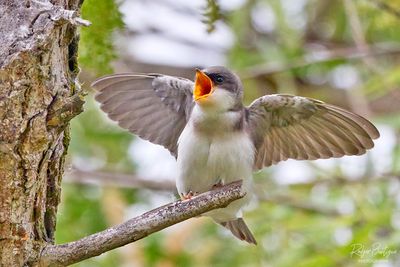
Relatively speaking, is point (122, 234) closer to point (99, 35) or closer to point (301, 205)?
point (99, 35)

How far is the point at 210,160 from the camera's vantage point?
3.00m

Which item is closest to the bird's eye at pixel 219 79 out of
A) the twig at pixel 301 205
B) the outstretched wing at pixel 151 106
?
the outstretched wing at pixel 151 106

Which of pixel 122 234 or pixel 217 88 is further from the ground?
pixel 217 88

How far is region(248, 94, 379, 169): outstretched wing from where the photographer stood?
3162 millimetres

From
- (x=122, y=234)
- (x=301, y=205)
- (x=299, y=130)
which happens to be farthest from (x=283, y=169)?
(x=122, y=234)

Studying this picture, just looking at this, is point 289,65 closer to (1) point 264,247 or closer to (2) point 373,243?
(1) point 264,247

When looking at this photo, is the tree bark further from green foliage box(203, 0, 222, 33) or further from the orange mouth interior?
the orange mouth interior

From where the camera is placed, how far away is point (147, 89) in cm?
343

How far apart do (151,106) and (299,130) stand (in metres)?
0.52

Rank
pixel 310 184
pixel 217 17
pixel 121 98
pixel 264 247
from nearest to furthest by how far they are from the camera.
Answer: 1. pixel 217 17
2. pixel 121 98
3. pixel 264 247
4. pixel 310 184

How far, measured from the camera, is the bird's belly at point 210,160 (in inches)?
117

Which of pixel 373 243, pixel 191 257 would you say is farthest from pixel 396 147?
pixel 191 257

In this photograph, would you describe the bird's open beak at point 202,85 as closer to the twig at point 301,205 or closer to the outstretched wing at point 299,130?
the outstretched wing at point 299,130

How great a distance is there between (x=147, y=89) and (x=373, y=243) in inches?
40.3
